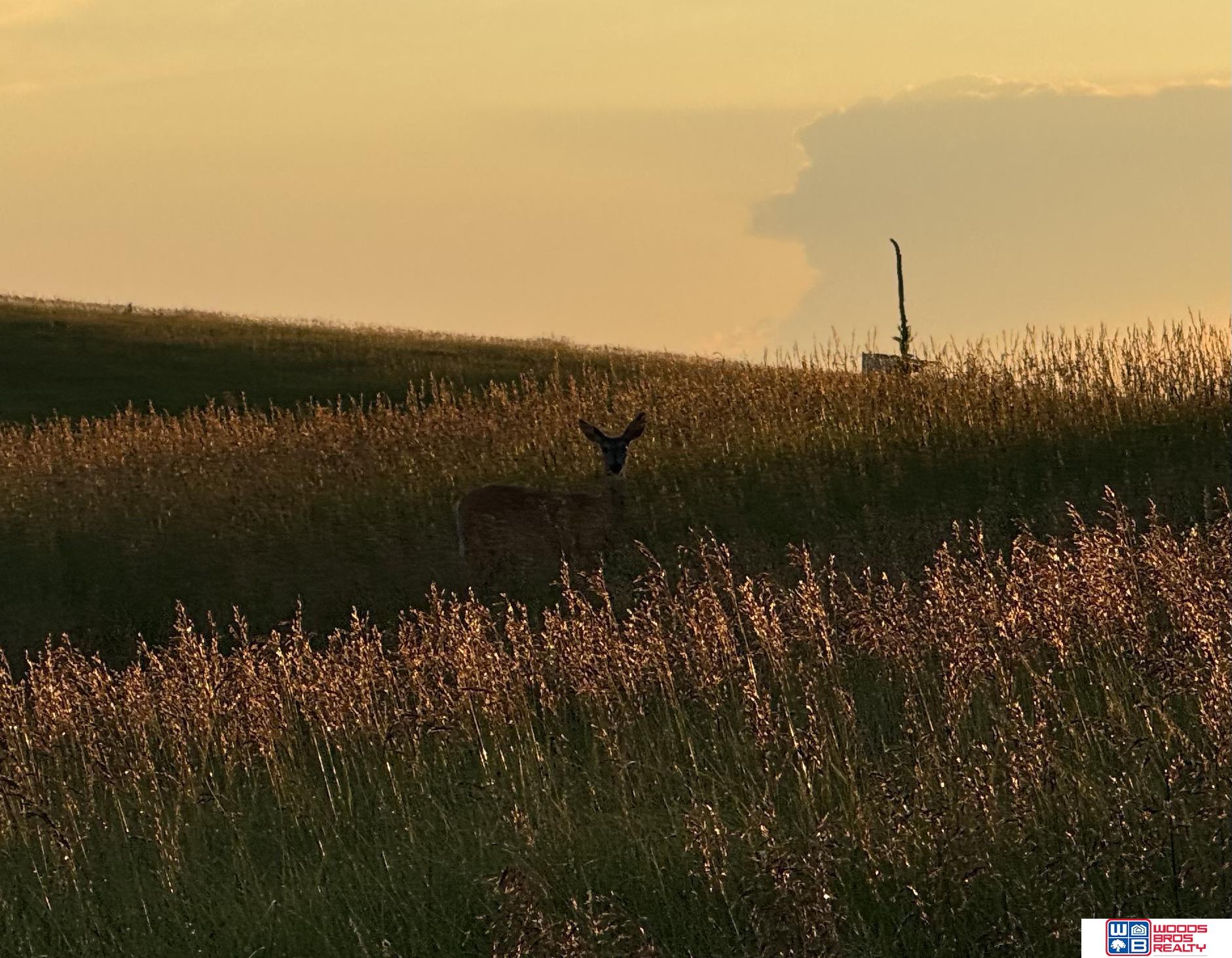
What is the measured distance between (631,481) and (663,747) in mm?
11107

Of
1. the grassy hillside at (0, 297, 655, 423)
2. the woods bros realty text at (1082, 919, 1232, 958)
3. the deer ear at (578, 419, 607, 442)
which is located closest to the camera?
the woods bros realty text at (1082, 919, 1232, 958)

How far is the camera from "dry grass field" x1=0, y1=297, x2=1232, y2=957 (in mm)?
5773

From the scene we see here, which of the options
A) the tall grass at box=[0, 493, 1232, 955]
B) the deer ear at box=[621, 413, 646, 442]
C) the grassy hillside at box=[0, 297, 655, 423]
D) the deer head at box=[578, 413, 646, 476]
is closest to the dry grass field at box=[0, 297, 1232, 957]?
the tall grass at box=[0, 493, 1232, 955]

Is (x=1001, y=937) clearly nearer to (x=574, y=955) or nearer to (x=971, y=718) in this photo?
(x=574, y=955)

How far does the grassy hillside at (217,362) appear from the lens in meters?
37.3

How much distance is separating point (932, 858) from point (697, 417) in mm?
17557

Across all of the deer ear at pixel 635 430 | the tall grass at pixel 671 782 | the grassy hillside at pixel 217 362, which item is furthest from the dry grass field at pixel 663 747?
the grassy hillside at pixel 217 362

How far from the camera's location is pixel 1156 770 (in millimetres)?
6523

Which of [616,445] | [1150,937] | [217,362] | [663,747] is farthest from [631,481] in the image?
[217,362]

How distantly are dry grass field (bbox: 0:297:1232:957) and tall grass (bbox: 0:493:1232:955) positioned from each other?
33mm

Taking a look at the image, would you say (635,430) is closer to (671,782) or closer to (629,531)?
(629,531)

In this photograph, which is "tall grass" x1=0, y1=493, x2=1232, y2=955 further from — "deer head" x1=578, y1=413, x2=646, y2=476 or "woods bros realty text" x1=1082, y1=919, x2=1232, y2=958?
"deer head" x1=578, y1=413, x2=646, y2=476

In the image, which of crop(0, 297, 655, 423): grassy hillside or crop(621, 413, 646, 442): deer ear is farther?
crop(0, 297, 655, 423): grassy hillside

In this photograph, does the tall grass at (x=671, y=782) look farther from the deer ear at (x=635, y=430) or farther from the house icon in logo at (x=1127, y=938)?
the deer ear at (x=635, y=430)
